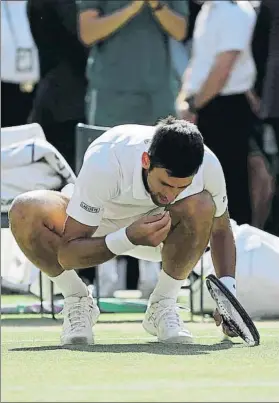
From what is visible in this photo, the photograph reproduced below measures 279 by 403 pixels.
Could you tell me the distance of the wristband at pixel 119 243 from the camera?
5.00 meters

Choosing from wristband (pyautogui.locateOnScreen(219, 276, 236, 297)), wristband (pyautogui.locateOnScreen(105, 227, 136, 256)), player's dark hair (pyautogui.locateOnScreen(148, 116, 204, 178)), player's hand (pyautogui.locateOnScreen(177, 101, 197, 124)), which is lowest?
player's hand (pyautogui.locateOnScreen(177, 101, 197, 124))

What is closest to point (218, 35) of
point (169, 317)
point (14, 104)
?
point (14, 104)

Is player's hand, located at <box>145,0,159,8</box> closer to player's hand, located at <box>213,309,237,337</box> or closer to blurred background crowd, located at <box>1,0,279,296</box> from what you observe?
blurred background crowd, located at <box>1,0,279,296</box>

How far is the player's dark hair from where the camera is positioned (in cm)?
489

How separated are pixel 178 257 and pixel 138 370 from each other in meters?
1.22

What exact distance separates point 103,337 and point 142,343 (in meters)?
0.45

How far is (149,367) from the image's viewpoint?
440 centimetres

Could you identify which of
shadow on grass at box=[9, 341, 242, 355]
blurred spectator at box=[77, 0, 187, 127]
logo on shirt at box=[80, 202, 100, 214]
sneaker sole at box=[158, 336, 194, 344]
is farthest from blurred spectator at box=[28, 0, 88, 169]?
logo on shirt at box=[80, 202, 100, 214]

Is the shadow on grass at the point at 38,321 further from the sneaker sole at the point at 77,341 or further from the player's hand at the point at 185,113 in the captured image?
the player's hand at the point at 185,113

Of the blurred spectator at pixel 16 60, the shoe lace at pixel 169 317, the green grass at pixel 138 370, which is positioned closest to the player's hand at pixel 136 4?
the blurred spectator at pixel 16 60

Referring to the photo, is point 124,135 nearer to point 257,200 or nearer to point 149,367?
point 149,367

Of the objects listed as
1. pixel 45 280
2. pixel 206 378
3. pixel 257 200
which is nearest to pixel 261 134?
pixel 257 200

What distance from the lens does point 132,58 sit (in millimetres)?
8039

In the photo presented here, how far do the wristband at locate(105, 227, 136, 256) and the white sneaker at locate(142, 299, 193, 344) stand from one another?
594 millimetres
